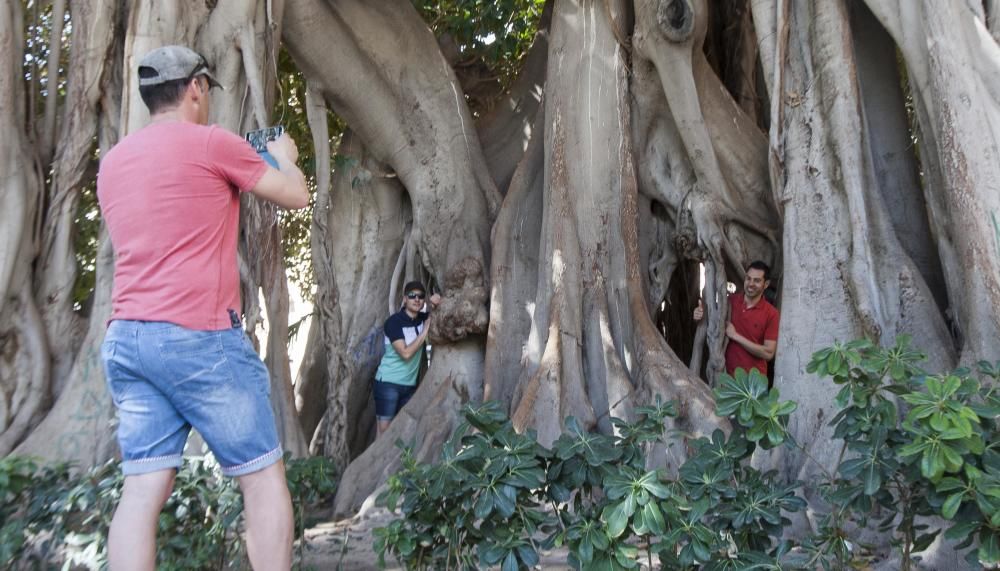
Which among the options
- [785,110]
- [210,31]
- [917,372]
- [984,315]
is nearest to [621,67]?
[785,110]

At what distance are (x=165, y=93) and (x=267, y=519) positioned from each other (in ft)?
3.58

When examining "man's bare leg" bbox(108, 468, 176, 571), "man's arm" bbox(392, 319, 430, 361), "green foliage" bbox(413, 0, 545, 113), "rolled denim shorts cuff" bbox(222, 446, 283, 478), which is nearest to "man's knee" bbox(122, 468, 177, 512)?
Answer: "man's bare leg" bbox(108, 468, 176, 571)

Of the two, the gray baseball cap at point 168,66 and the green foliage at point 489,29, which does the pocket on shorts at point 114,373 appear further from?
the green foliage at point 489,29

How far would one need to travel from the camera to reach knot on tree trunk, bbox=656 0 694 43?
506 centimetres

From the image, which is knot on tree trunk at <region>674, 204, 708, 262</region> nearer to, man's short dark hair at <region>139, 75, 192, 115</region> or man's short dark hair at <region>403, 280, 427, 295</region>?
man's short dark hair at <region>403, 280, 427, 295</region>

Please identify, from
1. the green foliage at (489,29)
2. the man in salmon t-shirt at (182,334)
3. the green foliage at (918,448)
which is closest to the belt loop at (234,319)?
the man in salmon t-shirt at (182,334)

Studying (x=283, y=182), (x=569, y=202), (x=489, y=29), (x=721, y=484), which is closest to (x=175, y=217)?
(x=283, y=182)

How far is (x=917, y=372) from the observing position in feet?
8.88

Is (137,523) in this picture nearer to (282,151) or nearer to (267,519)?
(267,519)

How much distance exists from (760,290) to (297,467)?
3112 millimetres

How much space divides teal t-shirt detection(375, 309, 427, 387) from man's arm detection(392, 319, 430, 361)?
32 millimetres

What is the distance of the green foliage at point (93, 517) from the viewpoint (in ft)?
9.11

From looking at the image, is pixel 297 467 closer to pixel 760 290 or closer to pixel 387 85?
pixel 760 290

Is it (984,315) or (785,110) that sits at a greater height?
(785,110)
